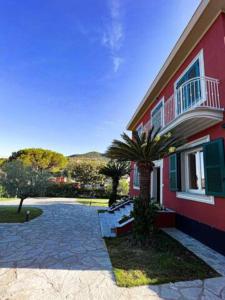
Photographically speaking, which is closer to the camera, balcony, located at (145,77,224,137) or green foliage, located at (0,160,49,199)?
balcony, located at (145,77,224,137)

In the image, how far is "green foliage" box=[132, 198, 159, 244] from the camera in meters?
5.79

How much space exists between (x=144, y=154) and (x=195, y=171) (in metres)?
2.63

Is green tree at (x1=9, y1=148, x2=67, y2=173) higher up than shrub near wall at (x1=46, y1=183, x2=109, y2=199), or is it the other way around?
green tree at (x1=9, y1=148, x2=67, y2=173)

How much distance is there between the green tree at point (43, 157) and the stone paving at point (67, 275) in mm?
28641

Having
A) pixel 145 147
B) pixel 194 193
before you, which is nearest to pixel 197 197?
pixel 194 193

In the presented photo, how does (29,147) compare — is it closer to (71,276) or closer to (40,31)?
(40,31)

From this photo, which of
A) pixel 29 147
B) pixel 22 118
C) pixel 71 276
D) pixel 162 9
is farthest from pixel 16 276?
pixel 29 147

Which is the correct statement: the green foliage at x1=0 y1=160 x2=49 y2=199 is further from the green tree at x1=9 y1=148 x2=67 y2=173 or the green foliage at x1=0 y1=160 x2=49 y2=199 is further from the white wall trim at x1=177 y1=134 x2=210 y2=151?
the green tree at x1=9 y1=148 x2=67 y2=173

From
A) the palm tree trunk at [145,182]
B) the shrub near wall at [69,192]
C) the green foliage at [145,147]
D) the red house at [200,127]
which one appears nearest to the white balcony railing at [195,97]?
the red house at [200,127]

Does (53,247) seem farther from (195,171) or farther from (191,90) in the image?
(191,90)

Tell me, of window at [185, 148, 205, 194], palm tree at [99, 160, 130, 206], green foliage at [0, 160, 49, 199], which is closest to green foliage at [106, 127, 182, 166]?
window at [185, 148, 205, 194]

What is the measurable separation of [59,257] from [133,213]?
8.26ft

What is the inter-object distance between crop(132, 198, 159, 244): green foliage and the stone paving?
117 cm

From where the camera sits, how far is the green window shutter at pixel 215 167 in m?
5.33
